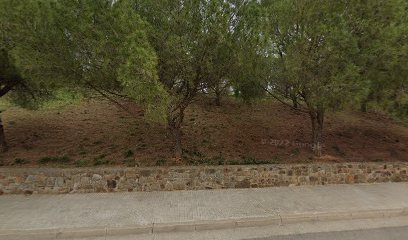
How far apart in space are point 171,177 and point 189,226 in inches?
81.6

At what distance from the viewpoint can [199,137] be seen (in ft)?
35.9

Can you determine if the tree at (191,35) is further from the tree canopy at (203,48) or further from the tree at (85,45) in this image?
the tree at (85,45)

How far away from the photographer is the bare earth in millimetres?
9422

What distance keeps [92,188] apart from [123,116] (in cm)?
591

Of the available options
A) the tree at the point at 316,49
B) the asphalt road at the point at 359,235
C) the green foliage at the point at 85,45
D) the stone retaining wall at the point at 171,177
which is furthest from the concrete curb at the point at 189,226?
the tree at the point at 316,49

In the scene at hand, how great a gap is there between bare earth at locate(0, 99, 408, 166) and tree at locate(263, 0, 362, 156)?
2.89 meters

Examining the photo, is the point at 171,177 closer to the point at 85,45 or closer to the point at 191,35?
the point at 191,35

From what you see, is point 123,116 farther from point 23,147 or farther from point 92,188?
point 92,188

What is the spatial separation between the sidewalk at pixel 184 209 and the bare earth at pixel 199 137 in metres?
1.95

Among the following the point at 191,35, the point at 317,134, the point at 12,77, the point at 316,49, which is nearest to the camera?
the point at 191,35

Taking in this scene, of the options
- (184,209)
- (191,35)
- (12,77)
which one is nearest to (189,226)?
(184,209)

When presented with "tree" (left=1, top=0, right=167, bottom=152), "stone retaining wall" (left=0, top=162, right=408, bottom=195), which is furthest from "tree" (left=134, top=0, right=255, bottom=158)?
"stone retaining wall" (left=0, top=162, right=408, bottom=195)

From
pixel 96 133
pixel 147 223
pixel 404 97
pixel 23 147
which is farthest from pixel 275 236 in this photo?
pixel 23 147

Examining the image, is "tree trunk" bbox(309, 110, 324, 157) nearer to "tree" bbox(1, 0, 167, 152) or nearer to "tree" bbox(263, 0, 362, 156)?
"tree" bbox(263, 0, 362, 156)
